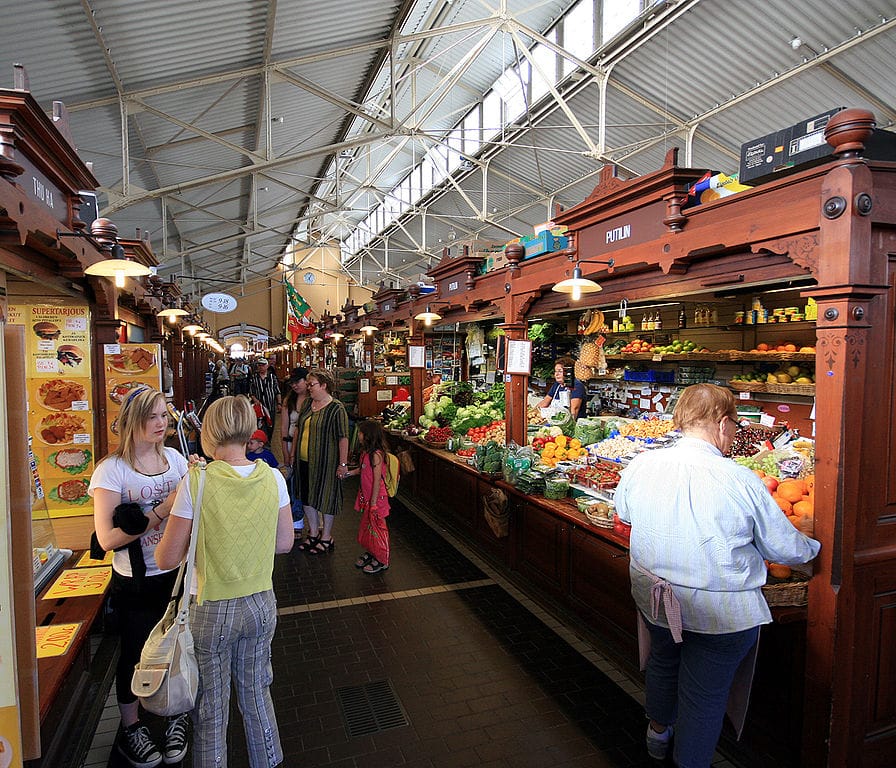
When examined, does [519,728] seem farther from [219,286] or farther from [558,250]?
[219,286]

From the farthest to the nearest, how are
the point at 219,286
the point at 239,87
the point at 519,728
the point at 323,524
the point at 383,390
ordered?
the point at 219,286
the point at 383,390
the point at 239,87
the point at 323,524
the point at 519,728

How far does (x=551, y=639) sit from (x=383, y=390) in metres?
7.78

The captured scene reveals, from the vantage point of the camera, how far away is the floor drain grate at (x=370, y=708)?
3168mm

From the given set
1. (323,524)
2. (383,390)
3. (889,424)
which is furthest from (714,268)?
(383,390)

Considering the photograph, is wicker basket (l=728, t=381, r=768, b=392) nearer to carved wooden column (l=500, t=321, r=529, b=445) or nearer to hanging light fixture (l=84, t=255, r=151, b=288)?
carved wooden column (l=500, t=321, r=529, b=445)

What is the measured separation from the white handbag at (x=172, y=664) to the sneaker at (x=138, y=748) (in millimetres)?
838

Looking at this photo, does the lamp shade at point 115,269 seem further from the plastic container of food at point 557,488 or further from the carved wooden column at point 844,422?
the carved wooden column at point 844,422

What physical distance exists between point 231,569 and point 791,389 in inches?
230

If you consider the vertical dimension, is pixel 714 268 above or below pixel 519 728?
above

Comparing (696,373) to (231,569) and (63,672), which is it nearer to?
(231,569)

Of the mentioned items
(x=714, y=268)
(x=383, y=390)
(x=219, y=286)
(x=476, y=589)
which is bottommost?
(x=476, y=589)

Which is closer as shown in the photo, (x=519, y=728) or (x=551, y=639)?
(x=519, y=728)

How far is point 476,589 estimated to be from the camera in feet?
16.6

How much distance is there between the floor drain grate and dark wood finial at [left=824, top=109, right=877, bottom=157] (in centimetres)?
351
